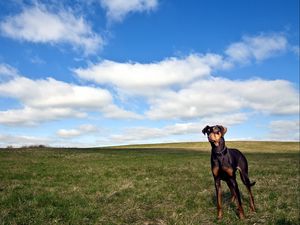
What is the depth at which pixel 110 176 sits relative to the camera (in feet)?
67.7

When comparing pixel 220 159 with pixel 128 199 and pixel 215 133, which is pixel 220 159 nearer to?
pixel 215 133

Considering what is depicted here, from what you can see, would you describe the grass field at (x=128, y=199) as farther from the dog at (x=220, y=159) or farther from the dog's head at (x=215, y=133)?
the dog's head at (x=215, y=133)

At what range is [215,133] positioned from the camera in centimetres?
1116

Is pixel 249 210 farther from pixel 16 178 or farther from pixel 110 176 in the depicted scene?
pixel 16 178

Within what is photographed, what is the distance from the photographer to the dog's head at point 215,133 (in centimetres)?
1116

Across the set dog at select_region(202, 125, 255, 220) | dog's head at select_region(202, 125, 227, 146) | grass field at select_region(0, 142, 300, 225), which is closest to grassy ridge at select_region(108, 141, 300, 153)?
grass field at select_region(0, 142, 300, 225)

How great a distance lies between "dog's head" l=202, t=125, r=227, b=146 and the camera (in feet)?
36.6

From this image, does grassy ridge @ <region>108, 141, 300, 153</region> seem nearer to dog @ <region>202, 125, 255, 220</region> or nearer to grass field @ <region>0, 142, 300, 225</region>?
grass field @ <region>0, 142, 300, 225</region>

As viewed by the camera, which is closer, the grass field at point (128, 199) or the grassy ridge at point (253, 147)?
the grass field at point (128, 199)

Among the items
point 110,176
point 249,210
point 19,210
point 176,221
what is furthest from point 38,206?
point 110,176

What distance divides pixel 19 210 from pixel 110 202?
3306 millimetres

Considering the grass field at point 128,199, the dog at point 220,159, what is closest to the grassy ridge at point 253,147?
the grass field at point 128,199

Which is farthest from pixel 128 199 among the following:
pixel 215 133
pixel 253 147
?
pixel 253 147

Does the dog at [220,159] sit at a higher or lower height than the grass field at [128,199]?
higher
